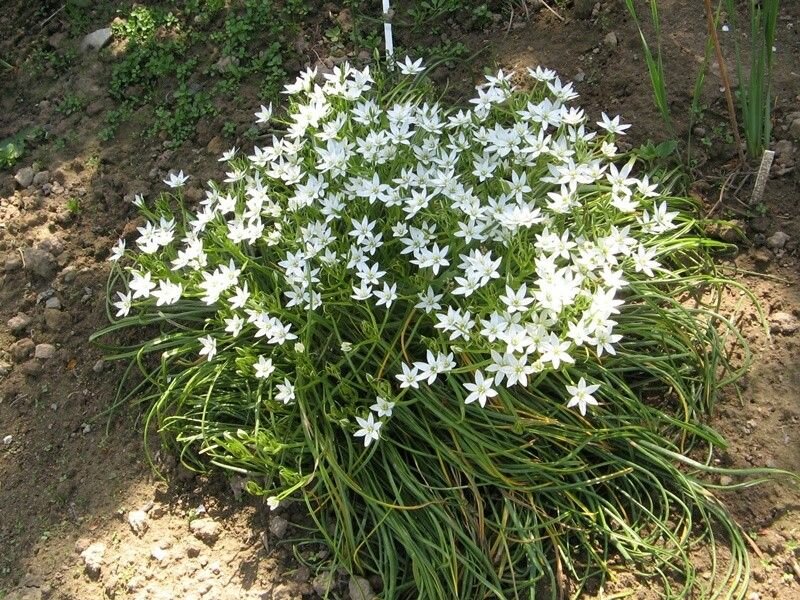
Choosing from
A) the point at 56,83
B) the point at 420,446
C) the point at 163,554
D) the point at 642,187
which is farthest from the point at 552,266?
the point at 56,83

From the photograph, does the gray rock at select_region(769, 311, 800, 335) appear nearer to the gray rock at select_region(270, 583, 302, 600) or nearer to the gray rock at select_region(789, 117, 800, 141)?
the gray rock at select_region(789, 117, 800, 141)

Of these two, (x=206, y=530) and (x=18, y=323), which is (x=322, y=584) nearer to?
(x=206, y=530)

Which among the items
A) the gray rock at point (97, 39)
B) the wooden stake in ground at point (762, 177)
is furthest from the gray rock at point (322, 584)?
the gray rock at point (97, 39)

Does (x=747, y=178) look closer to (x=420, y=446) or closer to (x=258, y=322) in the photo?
(x=420, y=446)

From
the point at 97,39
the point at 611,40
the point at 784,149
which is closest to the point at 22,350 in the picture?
the point at 97,39

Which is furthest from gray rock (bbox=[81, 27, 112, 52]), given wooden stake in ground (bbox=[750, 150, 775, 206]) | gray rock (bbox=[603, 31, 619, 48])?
wooden stake in ground (bbox=[750, 150, 775, 206])

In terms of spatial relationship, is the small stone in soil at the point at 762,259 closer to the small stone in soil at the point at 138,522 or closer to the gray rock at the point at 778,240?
the gray rock at the point at 778,240
